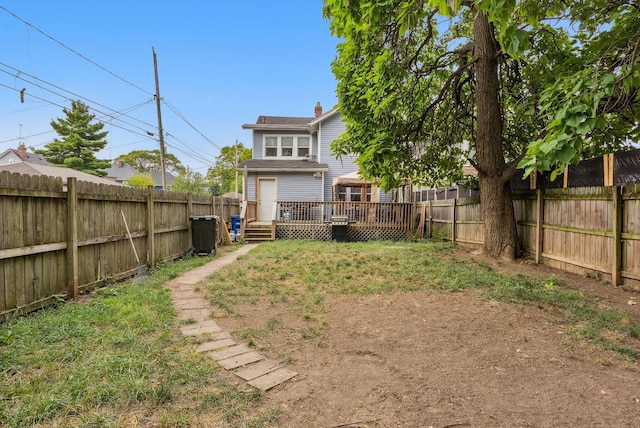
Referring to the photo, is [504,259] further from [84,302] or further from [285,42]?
[285,42]

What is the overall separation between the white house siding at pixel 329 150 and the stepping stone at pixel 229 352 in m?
14.0

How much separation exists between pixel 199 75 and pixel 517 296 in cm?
2410

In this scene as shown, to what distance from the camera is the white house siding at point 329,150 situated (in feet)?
55.5

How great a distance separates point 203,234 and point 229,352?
261 inches

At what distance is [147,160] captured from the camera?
5584 cm

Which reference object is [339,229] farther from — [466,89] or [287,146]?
[287,146]

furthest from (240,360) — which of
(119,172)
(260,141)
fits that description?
(119,172)

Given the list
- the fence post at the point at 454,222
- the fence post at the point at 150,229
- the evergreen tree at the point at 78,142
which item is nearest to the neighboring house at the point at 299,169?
the fence post at the point at 454,222

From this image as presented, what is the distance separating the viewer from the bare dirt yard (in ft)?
6.84

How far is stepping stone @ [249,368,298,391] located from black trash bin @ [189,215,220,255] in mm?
7051

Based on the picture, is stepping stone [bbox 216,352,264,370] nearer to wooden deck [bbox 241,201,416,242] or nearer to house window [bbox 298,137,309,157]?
wooden deck [bbox 241,201,416,242]

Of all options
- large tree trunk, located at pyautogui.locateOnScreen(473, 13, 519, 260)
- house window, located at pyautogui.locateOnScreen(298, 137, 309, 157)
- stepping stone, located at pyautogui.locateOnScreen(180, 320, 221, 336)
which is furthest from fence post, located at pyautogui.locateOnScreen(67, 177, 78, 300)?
house window, located at pyautogui.locateOnScreen(298, 137, 309, 157)

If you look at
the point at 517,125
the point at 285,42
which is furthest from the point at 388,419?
the point at 285,42

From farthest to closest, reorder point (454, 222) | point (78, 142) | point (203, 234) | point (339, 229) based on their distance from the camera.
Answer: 1. point (78, 142)
2. point (339, 229)
3. point (454, 222)
4. point (203, 234)
